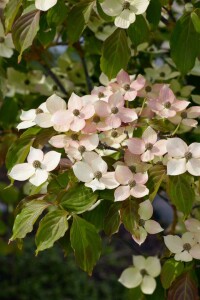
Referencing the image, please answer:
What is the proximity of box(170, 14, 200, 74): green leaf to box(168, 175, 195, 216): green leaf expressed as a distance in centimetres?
23

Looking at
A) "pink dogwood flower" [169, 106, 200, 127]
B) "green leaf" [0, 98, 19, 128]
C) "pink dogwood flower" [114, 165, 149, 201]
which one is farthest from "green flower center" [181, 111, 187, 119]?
"green leaf" [0, 98, 19, 128]

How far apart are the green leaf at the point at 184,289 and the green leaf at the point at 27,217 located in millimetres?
287

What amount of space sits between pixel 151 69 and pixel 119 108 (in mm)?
495

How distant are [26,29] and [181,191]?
41 cm

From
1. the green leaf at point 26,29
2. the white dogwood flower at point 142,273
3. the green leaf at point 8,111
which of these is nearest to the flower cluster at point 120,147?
the green leaf at point 26,29

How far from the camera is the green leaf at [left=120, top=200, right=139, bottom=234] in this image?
107 centimetres

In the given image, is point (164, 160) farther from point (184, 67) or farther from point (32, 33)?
point (32, 33)

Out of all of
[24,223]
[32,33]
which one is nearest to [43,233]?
[24,223]

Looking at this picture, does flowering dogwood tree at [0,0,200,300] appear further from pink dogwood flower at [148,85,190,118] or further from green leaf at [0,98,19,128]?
green leaf at [0,98,19,128]

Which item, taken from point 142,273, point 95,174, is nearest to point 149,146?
point 95,174

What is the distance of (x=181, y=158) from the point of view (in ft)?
3.53

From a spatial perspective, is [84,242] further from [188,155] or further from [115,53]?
[115,53]

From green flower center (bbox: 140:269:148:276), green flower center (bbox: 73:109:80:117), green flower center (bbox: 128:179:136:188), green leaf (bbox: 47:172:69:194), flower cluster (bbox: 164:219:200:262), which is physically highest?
green flower center (bbox: 73:109:80:117)

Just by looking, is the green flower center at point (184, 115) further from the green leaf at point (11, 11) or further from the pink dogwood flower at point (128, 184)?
the green leaf at point (11, 11)
